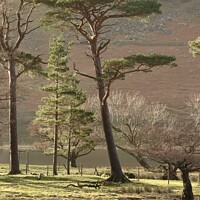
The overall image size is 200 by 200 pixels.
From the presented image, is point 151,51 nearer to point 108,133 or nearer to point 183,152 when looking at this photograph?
point 108,133

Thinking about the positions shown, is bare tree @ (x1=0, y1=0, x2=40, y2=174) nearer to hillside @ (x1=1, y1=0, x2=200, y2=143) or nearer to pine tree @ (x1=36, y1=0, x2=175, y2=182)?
pine tree @ (x1=36, y1=0, x2=175, y2=182)

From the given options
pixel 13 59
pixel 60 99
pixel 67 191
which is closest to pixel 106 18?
pixel 13 59

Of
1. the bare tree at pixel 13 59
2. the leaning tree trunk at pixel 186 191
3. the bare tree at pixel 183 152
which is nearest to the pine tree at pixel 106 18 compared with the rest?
the bare tree at pixel 13 59

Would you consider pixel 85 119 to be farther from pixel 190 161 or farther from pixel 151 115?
pixel 151 115

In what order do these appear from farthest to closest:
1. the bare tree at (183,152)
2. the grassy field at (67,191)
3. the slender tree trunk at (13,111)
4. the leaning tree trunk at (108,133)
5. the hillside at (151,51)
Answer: the hillside at (151,51), the slender tree trunk at (13,111), the leaning tree trunk at (108,133), the bare tree at (183,152), the grassy field at (67,191)

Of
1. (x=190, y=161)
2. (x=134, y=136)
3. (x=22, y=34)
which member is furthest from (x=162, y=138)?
(x=134, y=136)

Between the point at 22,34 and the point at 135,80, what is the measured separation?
373 ft

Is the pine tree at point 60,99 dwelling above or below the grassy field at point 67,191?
above

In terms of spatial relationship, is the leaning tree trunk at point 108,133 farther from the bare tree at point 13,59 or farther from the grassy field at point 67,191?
the bare tree at point 13,59

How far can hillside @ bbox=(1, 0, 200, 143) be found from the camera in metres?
130

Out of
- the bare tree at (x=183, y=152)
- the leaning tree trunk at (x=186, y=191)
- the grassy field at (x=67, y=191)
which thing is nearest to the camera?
the grassy field at (x=67, y=191)

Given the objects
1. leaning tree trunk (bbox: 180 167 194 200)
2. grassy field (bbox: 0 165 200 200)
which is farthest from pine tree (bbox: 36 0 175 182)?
leaning tree trunk (bbox: 180 167 194 200)

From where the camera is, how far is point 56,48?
117 ft

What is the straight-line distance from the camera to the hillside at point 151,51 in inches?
5108
